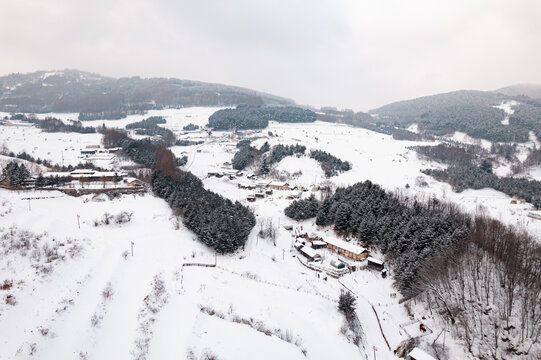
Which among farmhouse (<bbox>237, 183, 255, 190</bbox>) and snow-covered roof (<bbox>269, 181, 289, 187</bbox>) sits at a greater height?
snow-covered roof (<bbox>269, 181, 289, 187</bbox>)

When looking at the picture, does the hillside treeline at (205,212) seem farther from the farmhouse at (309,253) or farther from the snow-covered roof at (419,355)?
the snow-covered roof at (419,355)

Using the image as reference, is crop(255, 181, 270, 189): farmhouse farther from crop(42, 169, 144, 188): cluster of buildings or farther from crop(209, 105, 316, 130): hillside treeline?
crop(209, 105, 316, 130): hillside treeline

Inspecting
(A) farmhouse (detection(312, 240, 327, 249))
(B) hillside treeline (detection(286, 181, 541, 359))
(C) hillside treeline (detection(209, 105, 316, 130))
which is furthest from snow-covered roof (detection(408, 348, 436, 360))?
(C) hillside treeline (detection(209, 105, 316, 130))

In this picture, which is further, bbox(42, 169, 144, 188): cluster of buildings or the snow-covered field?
bbox(42, 169, 144, 188): cluster of buildings

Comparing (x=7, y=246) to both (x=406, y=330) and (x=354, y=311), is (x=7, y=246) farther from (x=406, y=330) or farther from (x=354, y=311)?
(x=406, y=330)

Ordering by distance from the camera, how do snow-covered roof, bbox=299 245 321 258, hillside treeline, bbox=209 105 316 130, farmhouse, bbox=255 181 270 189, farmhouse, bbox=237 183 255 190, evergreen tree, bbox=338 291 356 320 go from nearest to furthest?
evergreen tree, bbox=338 291 356 320 < snow-covered roof, bbox=299 245 321 258 < farmhouse, bbox=237 183 255 190 < farmhouse, bbox=255 181 270 189 < hillside treeline, bbox=209 105 316 130

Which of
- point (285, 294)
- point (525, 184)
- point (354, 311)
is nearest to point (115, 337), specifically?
point (285, 294)
